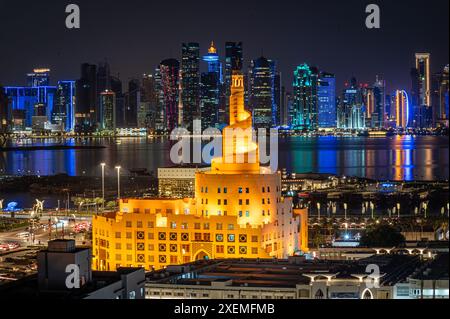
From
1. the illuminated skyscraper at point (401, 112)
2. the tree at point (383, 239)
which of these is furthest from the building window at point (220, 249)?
the illuminated skyscraper at point (401, 112)

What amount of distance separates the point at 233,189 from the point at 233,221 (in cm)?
58

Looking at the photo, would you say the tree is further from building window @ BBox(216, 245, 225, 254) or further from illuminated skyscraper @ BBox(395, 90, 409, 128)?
illuminated skyscraper @ BBox(395, 90, 409, 128)

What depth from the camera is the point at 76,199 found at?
28.6 m

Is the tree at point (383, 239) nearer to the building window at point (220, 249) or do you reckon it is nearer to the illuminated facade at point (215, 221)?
the illuminated facade at point (215, 221)

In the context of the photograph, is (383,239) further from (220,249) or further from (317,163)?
(317,163)

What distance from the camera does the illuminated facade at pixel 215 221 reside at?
1330cm

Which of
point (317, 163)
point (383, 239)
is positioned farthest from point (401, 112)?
point (383, 239)

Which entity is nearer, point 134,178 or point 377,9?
point 377,9

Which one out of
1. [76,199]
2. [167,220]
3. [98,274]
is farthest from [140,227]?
[76,199]

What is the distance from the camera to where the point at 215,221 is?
43.9ft

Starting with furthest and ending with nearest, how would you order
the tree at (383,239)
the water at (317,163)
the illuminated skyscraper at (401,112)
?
Result: the illuminated skyscraper at (401,112) → the water at (317,163) → the tree at (383,239)

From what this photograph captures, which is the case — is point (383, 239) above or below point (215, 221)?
below
